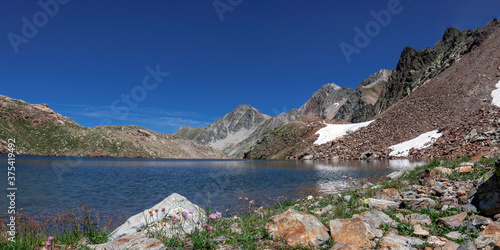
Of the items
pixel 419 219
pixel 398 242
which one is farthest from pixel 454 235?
pixel 398 242

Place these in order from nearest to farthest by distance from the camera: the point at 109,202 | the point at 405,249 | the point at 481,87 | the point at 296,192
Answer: the point at 405,249
the point at 109,202
the point at 296,192
the point at 481,87

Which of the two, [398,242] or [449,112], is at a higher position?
[449,112]

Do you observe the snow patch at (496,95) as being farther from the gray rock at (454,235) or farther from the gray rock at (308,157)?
the gray rock at (454,235)

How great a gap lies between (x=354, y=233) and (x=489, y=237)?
8.98ft

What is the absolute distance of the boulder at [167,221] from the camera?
7.04 meters

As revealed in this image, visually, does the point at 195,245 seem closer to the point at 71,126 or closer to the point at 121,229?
the point at 121,229

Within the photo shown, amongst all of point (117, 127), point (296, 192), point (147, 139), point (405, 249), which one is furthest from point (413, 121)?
point (117, 127)

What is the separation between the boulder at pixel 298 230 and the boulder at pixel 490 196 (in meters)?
5.11

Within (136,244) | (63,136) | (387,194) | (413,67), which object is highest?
(413,67)

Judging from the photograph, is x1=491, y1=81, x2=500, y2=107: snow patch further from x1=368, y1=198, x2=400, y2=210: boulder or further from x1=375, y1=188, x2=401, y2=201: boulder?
x1=368, y1=198, x2=400, y2=210: boulder

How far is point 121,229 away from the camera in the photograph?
7.90 metres

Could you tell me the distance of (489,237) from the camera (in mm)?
5418

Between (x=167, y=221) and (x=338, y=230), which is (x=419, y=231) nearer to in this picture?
(x=338, y=230)

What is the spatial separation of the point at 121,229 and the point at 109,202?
34.3 feet
